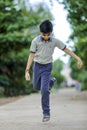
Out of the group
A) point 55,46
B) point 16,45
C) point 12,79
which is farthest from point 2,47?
point 55,46

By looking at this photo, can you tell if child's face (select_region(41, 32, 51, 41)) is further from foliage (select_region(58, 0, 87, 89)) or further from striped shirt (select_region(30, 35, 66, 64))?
foliage (select_region(58, 0, 87, 89))

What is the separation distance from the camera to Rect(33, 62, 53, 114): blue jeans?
912cm

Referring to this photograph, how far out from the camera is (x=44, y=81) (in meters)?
9.12

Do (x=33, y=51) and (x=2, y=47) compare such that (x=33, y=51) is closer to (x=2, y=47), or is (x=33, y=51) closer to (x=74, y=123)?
(x=74, y=123)

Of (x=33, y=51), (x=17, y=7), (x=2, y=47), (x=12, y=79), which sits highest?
(x=33, y=51)

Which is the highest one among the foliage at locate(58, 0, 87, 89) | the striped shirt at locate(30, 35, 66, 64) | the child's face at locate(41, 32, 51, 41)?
the child's face at locate(41, 32, 51, 41)

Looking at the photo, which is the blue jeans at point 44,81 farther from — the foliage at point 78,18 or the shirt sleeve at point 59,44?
the foliage at point 78,18

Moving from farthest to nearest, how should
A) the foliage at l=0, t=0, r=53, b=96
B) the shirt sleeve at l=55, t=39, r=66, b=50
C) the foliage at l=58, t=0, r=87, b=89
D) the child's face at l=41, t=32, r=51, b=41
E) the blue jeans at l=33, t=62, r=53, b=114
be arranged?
1. the foliage at l=0, t=0, r=53, b=96
2. the foliage at l=58, t=0, r=87, b=89
3. the shirt sleeve at l=55, t=39, r=66, b=50
4. the blue jeans at l=33, t=62, r=53, b=114
5. the child's face at l=41, t=32, r=51, b=41

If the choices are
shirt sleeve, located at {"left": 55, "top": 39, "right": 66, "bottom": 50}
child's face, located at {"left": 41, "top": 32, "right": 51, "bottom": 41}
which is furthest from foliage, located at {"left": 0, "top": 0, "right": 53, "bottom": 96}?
child's face, located at {"left": 41, "top": 32, "right": 51, "bottom": 41}

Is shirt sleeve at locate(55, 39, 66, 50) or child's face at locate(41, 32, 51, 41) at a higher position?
child's face at locate(41, 32, 51, 41)

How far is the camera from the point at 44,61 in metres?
9.20

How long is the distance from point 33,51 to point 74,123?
1.50 metres

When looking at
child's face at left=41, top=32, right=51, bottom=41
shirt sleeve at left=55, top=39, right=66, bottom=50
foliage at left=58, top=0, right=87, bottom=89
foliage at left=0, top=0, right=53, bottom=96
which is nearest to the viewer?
child's face at left=41, top=32, right=51, bottom=41

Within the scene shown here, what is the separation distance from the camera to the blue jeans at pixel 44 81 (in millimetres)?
9121
